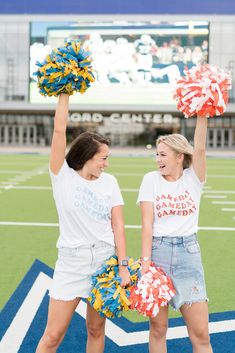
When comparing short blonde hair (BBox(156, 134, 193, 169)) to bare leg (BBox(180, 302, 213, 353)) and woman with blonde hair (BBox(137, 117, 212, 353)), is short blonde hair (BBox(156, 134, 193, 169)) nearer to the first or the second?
woman with blonde hair (BBox(137, 117, 212, 353))

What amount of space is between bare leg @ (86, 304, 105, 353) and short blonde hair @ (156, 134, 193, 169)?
111 cm

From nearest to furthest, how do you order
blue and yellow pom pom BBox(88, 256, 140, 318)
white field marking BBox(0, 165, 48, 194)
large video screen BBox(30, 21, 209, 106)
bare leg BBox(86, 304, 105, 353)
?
blue and yellow pom pom BBox(88, 256, 140, 318) < bare leg BBox(86, 304, 105, 353) < white field marking BBox(0, 165, 48, 194) < large video screen BBox(30, 21, 209, 106)

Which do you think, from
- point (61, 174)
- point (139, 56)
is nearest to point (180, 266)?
point (61, 174)

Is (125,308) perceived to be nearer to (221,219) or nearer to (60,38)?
(221,219)

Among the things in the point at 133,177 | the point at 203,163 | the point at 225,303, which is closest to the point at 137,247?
the point at 225,303

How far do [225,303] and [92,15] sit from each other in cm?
5105

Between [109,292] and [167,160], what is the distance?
889 mm

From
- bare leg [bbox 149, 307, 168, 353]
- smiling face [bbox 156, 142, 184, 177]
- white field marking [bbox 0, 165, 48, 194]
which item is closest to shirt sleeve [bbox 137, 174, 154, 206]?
smiling face [bbox 156, 142, 184, 177]

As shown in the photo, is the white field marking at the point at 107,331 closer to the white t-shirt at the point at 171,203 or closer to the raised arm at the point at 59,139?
the white t-shirt at the point at 171,203

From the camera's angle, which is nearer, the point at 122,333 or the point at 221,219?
the point at 122,333

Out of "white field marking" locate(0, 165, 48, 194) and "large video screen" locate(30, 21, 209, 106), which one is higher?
"large video screen" locate(30, 21, 209, 106)

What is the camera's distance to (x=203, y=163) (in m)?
3.53

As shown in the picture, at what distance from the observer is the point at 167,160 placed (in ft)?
11.4

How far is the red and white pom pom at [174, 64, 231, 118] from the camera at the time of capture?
11.0ft
